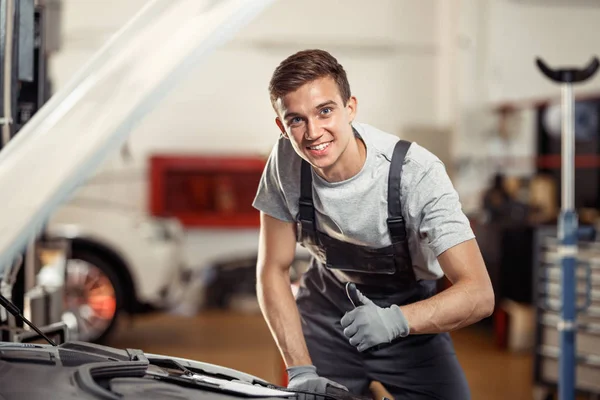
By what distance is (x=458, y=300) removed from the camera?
139cm

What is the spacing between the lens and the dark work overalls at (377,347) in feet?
5.22

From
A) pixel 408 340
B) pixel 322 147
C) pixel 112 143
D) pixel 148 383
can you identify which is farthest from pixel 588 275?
Result: pixel 112 143

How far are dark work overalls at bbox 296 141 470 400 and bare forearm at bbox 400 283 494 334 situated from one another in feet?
0.58

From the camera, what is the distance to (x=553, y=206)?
20.7 feet

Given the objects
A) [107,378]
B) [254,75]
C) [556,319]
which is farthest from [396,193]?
[254,75]

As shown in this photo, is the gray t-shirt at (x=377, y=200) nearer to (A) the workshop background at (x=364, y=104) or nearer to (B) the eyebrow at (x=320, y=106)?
(B) the eyebrow at (x=320, y=106)

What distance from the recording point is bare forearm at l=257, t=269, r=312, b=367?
162cm

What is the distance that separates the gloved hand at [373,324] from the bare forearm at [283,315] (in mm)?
275

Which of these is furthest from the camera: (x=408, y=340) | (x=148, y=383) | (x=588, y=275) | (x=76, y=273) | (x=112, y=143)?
(x=76, y=273)

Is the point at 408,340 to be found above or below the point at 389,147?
below

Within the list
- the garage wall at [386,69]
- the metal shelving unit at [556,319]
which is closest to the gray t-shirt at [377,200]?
the metal shelving unit at [556,319]

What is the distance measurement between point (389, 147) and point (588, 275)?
2007 millimetres

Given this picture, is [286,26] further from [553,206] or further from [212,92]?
[553,206]

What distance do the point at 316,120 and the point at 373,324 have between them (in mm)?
369
